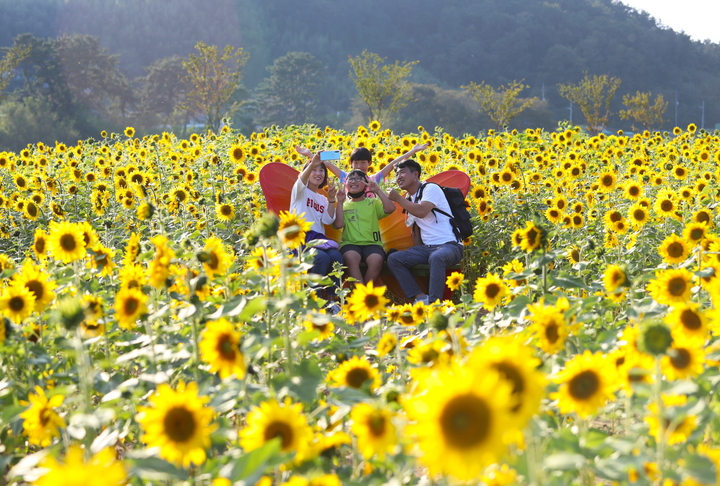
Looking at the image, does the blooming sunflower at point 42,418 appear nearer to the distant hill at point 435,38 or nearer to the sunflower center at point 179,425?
the sunflower center at point 179,425

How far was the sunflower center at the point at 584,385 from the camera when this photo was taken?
1669 millimetres

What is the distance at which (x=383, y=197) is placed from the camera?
214 inches

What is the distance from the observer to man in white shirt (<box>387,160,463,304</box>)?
17.6 ft

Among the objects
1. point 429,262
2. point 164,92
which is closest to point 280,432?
point 429,262

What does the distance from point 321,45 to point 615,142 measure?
51.8 m

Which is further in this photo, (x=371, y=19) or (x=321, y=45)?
(x=371, y=19)

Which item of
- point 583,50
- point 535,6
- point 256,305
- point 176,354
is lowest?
point 176,354

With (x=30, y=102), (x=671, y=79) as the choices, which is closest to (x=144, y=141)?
(x=30, y=102)

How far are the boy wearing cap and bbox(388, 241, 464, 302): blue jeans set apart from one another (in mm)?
159

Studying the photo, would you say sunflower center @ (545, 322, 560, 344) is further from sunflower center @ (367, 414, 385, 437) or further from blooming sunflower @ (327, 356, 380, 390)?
sunflower center @ (367, 414, 385, 437)

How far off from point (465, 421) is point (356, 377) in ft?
3.20

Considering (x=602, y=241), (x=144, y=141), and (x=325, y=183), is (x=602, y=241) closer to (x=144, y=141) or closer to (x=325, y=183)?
(x=325, y=183)

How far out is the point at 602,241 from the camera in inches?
209

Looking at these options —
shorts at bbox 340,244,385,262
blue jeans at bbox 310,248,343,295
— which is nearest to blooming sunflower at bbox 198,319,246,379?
blue jeans at bbox 310,248,343,295
